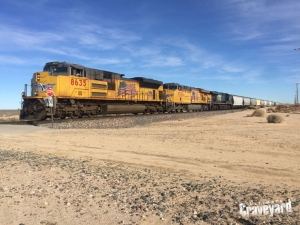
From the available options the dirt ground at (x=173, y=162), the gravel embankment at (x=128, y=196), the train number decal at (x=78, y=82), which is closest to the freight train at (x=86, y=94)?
the train number decal at (x=78, y=82)

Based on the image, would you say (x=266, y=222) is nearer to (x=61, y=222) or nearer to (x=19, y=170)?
(x=61, y=222)

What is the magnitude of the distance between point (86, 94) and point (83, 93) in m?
0.29

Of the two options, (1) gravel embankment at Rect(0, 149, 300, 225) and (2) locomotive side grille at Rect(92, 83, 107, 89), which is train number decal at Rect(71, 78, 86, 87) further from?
(1) gravel embankment at Rect(0, 149, 300, 225)

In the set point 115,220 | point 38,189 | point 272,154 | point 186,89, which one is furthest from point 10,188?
point 186,89

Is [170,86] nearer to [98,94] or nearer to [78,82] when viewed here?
[98,94]

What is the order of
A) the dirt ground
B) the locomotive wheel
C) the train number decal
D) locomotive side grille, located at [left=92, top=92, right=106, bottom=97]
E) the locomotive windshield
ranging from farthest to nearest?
locomotive side grille, located at [left=92, top=92, right=106, bottom=97] < the train number decal < the locomotive windshield < the locomotive wheel < the dirt ground

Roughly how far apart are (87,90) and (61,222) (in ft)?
51.3

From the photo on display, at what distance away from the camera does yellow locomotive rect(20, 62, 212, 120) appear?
614 inches

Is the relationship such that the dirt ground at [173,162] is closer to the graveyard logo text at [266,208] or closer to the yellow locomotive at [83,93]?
the graveyard logo text at [266,208]

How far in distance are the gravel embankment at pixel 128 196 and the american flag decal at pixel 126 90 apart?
1689 cm

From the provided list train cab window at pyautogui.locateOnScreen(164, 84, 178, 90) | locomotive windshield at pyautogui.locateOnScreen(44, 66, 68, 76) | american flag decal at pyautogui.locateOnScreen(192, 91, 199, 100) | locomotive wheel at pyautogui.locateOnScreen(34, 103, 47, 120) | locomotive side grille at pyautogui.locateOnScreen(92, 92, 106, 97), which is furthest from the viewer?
american flag decal at pyautogui.locateOnScreen(192, 91, 199, 100)

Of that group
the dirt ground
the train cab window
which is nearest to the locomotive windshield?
the dirt ground

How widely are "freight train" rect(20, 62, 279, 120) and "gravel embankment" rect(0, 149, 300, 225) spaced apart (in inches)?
404

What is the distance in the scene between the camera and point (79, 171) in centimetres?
511
